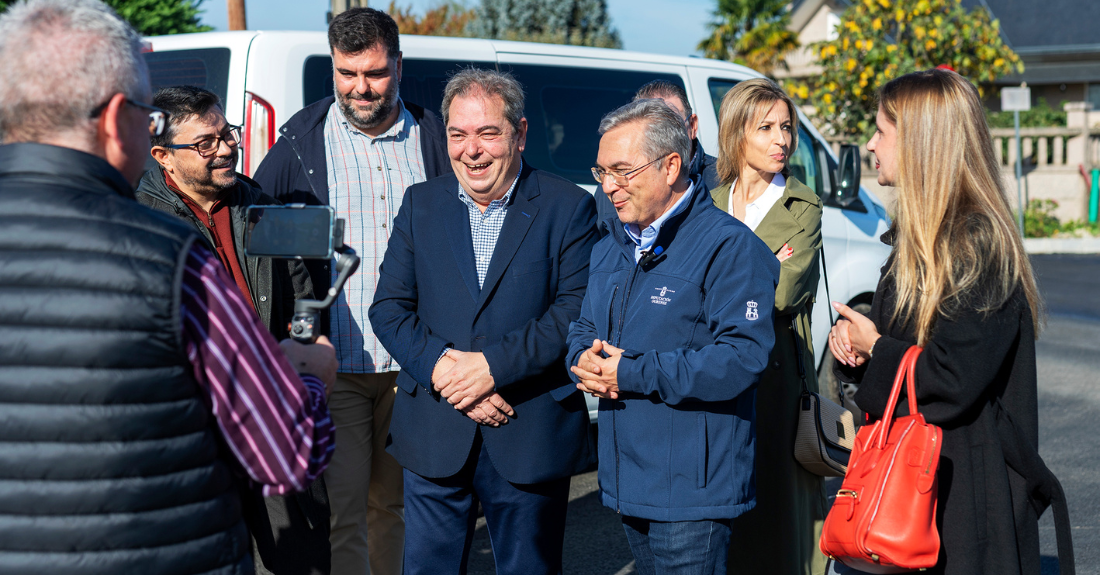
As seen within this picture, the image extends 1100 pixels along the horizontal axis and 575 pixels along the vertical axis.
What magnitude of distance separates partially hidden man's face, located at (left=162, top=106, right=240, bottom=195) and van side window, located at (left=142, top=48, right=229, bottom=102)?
1.28 metres

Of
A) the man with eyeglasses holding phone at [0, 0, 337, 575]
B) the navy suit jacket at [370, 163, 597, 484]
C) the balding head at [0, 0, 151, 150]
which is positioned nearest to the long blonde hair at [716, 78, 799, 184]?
the navy suit jacket at [370, 163, 597, 484]

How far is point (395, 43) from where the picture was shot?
11.7ft

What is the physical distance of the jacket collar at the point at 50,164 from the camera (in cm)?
154

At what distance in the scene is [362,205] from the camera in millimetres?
3461

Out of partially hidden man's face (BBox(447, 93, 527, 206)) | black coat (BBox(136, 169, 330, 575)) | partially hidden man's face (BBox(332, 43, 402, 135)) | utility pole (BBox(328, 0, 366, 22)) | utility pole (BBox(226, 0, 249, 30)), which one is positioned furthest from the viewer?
utility pole (BBox(226, 0, 249, 30))

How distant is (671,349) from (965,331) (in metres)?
0.77

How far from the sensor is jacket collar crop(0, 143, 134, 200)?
5.05 feet

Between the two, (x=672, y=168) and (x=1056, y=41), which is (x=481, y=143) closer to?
(x=672, y=168)

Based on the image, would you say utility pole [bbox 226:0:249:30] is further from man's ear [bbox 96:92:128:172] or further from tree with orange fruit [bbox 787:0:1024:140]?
tree with orange fruit [bbox 787:0:1024:140]

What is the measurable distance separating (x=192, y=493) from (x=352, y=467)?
6.18 feet

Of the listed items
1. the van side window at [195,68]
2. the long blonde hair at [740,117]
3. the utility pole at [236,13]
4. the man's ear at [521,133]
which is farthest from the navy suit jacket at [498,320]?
the utility pole at [236,13]

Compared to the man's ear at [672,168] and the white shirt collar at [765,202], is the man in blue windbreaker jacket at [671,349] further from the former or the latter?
the white shirt collar at [765,202]

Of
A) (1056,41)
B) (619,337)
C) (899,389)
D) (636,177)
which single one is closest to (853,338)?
(899,389)

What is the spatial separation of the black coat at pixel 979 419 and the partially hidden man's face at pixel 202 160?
7.15 ft
